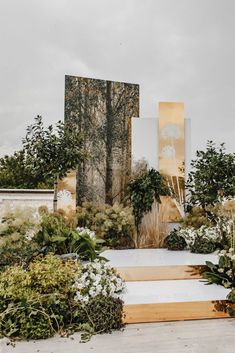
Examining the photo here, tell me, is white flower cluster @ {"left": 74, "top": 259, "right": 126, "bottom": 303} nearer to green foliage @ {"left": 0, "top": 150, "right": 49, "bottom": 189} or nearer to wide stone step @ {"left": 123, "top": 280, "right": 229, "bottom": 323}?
wide stone step @ {"left": 123, "top": 280, "right": 229, "bottom": 323}

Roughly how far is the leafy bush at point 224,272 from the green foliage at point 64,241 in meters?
1.71

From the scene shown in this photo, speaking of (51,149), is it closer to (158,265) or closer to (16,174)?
(158,265)

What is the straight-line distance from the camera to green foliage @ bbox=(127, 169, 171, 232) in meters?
8.14

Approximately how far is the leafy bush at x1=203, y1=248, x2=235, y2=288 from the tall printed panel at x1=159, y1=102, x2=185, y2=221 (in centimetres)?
422

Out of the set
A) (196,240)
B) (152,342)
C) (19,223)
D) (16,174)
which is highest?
(16,174)

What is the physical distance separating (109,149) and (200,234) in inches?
193

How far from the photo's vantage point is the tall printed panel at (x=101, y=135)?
11.0m

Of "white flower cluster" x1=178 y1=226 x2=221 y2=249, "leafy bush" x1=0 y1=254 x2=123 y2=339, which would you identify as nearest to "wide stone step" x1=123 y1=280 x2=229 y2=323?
"leafy bush" x1=0 y1=254 x2=123 y2=339

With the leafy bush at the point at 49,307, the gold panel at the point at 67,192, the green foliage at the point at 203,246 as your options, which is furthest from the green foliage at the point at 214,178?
the leafy bush at the point at 49,307

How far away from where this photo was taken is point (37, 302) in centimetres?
353

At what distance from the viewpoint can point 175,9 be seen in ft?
23.0

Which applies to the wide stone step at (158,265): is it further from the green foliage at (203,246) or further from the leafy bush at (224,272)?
the leafy bush at (224,272)

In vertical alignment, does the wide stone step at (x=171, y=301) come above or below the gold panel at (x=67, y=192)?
below

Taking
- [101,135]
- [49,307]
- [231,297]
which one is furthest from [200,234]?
[101,135]
